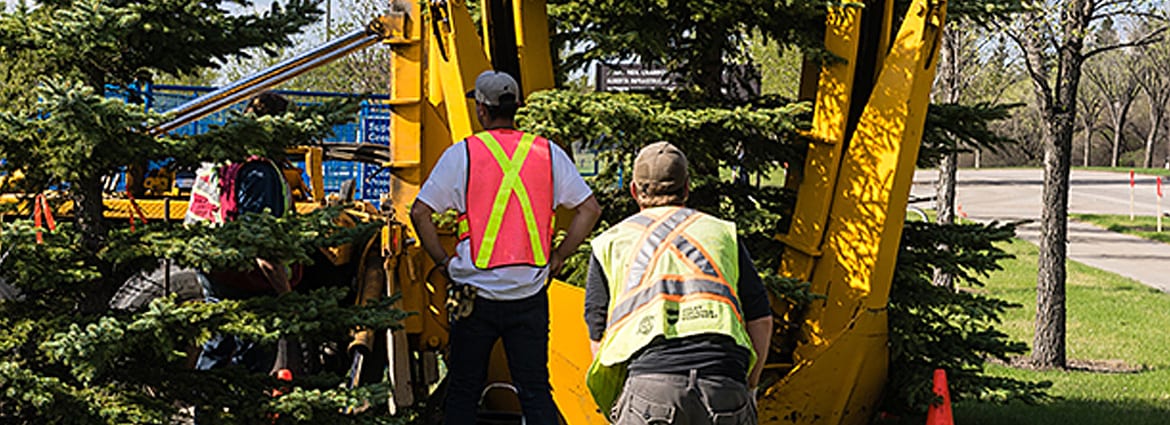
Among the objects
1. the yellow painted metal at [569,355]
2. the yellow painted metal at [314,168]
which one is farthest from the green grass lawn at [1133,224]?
the yellow painted metal at [569,355]

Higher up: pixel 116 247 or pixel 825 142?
pixel 825 142

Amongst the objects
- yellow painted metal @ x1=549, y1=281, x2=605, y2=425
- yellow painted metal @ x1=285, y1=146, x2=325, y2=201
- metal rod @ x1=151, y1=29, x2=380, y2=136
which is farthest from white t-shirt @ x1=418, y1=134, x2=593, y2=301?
yellow painted metal @ x1=285, y1=146, x2=325, y2=201

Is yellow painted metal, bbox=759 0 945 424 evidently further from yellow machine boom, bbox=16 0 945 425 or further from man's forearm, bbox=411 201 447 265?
man's forearm, bbox=411 201 447 265

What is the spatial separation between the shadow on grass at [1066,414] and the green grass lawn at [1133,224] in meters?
23.3

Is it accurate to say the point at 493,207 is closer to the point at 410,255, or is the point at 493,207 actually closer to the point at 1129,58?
the point at 410,255

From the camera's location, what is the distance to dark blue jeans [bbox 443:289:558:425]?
19.5 feet

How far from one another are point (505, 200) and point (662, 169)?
1429 mm

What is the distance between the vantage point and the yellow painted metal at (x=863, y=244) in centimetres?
656

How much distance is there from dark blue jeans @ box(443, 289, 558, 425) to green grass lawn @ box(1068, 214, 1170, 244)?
1110 inches

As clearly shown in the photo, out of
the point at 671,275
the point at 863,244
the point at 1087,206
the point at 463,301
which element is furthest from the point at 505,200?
the point at 1087,206

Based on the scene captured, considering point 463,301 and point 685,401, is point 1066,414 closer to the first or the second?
point 463,301

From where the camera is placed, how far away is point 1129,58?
6344 cm

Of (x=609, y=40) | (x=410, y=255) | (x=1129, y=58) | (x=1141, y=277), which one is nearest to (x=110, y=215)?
(x=410, y=255)

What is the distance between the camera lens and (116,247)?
5.21 m
